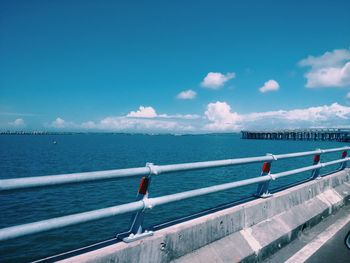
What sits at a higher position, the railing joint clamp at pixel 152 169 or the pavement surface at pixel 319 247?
the railing joint clamp at pixel 152 169

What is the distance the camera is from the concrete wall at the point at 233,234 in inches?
116

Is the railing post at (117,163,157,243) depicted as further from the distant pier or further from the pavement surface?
the distant pier

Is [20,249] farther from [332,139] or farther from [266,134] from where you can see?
[266,134]

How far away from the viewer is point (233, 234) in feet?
13.4

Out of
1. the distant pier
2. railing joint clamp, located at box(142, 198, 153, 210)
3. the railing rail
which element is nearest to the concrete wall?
the railing rail

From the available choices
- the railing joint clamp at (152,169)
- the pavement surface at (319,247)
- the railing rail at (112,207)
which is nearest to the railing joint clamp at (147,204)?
the railing rail at (112,207)

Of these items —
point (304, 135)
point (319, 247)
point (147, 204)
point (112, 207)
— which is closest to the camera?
point (112, 207)

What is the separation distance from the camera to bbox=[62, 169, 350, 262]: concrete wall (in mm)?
2956

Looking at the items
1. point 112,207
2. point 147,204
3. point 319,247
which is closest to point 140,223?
point 147,204

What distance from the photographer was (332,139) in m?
143

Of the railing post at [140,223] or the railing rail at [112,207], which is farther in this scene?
the railing post at [140,223]

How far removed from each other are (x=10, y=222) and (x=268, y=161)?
536 inches

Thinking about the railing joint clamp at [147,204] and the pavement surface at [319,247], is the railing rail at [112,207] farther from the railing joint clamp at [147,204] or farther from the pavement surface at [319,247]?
the pavement surface at [319,247]

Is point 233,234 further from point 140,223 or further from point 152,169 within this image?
point 152,169
